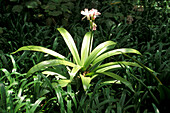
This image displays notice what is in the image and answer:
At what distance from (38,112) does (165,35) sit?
2564mm

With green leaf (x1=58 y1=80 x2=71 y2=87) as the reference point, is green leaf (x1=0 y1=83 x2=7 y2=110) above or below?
below

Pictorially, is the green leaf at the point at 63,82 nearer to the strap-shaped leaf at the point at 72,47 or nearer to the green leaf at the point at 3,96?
the strap-shaped leaf at the point at 72,47

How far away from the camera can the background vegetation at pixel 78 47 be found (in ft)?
6.08

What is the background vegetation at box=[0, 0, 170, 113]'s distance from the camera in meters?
1.85

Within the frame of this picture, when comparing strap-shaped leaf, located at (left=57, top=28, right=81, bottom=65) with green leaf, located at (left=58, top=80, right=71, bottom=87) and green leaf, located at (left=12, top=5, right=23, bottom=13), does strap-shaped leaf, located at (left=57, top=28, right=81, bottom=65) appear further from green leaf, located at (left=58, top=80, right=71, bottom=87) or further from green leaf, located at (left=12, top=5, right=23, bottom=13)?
green leaf, located at (left=12, top=5, right=23, bottom=13)

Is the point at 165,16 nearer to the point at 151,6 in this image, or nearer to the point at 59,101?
the point at 151,6

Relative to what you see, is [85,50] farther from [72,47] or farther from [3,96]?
[3,96]

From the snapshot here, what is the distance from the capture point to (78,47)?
279cm

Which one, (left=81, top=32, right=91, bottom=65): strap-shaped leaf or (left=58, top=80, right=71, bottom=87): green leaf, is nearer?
(left=58, top=80, right=71, bottom=87): green leaf

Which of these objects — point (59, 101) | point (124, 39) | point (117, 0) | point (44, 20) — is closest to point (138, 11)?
point (117, 0)

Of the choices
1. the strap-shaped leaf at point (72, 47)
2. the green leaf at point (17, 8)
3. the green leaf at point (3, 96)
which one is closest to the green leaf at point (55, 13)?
the green leaf at point (17, 8)

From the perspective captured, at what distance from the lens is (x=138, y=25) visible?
3746mm

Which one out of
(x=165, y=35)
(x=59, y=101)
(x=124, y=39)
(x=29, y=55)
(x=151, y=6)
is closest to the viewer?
(x=59, y=101)

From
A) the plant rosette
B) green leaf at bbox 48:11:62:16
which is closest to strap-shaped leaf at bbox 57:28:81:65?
the plant rosette
